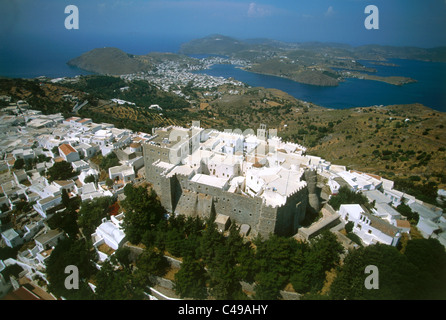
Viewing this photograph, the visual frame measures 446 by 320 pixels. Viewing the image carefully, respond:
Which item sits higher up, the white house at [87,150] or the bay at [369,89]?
the bay at [369,89]

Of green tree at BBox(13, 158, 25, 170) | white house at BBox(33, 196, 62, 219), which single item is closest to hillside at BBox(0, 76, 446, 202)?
green tree at BBox(13, 158, 25, 170)

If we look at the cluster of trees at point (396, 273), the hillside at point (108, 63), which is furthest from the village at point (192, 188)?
the hillside at point (108, 63)

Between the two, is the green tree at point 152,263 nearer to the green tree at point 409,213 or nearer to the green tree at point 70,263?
the green tree at point 70,263

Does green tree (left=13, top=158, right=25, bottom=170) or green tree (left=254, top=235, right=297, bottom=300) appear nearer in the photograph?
green tree (left=254, top=235, right=297, bottom=300)

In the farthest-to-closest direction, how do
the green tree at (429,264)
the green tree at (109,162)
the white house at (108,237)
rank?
the green tree at (109,162) < the white house at (108,237) < the green tree at (429,264)

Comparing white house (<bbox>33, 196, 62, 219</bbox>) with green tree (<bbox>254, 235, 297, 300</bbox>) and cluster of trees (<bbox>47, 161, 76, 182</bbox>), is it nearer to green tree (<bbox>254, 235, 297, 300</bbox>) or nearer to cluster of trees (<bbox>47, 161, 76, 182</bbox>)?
cluster of trees (<bbox>47, 161, 76, 182</bbox>)
